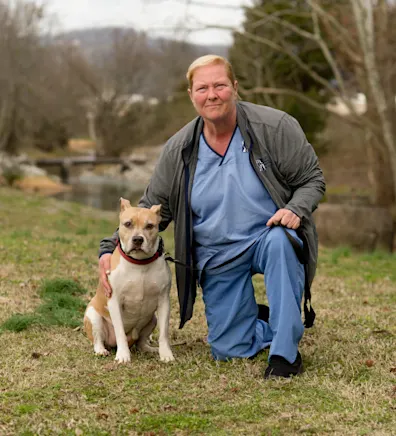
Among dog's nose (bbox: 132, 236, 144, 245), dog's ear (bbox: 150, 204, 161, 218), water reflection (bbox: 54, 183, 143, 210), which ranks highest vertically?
dog's ear (bbox: 150, 204, 161, 218)

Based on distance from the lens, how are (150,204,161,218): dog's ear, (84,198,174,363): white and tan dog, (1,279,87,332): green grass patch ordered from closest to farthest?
(84,198,174,363): white and tan dog < (150,204,161,218): dog's ear < (1,279,87,332): green grass patch

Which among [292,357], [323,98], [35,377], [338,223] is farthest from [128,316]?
[323,98]

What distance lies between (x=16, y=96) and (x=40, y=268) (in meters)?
32.7

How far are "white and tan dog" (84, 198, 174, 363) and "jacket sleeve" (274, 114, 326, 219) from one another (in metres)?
0.87

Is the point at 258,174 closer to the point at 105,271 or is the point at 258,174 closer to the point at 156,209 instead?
the point at 156,209

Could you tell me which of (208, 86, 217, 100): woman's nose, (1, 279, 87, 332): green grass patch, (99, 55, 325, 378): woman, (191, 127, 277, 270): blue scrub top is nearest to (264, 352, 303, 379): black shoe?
(99, 55, 325, 378): woman

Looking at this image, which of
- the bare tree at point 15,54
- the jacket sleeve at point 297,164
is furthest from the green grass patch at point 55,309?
the bare tree at point 15,54

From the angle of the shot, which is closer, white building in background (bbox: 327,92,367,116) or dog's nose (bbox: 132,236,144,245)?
dog's nose (bbox: 132,236,144,245)

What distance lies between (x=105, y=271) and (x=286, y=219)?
49.3 inches

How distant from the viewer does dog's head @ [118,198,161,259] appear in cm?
455

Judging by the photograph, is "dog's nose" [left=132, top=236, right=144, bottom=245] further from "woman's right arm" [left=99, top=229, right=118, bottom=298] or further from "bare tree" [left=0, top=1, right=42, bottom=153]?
"bare tree" [left=0, top=1, right=42, bottom=153]

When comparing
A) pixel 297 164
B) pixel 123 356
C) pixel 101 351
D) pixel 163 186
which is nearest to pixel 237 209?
pixel 297 164

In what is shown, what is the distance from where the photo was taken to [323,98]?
2806 cm

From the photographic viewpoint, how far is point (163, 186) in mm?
4992
